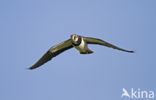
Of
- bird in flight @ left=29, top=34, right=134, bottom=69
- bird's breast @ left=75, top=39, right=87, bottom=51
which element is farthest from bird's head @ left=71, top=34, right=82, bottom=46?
bird's breast @ left=75, top=39, right=87, bottom=51

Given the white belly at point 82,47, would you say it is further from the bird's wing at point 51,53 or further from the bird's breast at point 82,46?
the bird's wing at point 51,53

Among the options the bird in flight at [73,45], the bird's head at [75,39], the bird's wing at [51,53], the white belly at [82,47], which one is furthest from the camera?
the bird's wing at [51,53]

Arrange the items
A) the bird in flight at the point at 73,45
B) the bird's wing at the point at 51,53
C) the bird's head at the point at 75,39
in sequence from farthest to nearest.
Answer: the bird's wing at the point at 51,53 < the bird in flight at the point at 73,45 < the bird's head at the point at 75,39

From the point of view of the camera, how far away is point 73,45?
2952cm

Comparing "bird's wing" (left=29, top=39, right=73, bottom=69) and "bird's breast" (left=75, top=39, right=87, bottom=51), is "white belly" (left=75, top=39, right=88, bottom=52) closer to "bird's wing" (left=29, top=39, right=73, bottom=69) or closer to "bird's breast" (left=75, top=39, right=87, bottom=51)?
"bird's breast" (left=75, top=39, right=87, bottom=51)

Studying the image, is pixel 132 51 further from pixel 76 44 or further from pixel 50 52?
pixel 50 52

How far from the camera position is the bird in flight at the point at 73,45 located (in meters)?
29.0

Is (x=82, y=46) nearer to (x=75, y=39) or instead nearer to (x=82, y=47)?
(x=82, y=47)

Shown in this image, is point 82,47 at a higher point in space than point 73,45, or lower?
lower

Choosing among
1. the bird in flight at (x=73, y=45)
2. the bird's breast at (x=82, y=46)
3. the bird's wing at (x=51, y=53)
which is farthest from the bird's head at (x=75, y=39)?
the bird's wing at (x=51, y=53)

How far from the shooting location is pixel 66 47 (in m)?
30.7

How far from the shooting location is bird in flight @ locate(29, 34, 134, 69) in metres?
29.0

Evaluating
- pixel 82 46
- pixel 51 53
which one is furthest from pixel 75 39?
pixel 51 53

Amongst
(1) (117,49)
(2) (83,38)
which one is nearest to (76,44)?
(2) (83,38)
